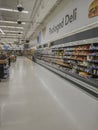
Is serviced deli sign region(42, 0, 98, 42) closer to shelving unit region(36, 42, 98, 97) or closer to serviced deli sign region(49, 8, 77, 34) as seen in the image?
serviced deli sign region(49, 8, 77, 34)

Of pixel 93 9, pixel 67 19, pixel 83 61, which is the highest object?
pixel 67 19

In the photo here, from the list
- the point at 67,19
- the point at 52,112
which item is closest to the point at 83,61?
the point at 52,112

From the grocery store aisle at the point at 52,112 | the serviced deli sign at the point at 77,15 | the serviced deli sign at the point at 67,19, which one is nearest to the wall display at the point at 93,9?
the serviced deli sign at the point at 77,15

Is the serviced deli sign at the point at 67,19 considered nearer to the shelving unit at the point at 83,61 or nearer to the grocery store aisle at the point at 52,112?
the shelving unit at the point at 83,61

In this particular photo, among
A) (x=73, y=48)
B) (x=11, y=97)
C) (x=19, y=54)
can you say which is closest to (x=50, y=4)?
(x=73, y=48)

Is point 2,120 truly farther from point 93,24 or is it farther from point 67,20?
point 67,20

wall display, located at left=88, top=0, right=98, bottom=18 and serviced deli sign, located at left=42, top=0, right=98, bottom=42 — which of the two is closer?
wall display, located at left=88, top=0, right=98, bottom=18

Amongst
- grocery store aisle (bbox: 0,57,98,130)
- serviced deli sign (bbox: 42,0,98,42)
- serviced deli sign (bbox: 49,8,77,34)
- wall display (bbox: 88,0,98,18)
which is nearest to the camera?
grocery store aisle (bbox: 0,57,98,130)

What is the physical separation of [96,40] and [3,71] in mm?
5550


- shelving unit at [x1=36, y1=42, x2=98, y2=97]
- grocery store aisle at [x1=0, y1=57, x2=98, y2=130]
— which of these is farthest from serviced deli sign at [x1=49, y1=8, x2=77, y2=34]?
grocery store aisle at [x1=0, y1=57, x2=98, y2=130]

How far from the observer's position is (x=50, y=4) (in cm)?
753

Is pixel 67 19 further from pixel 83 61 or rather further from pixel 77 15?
pixel 83 61

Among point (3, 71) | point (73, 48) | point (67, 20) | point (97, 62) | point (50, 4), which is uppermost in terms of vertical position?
point (50, 4)

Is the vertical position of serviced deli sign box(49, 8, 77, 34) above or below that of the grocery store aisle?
above
